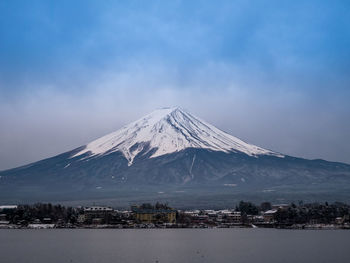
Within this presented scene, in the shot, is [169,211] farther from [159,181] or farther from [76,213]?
[159,181]

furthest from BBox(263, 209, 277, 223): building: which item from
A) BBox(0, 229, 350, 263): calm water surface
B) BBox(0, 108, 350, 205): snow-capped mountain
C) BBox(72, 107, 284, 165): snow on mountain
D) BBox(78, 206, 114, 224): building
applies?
BBox(72, 107, 284, 165): snow on mountain

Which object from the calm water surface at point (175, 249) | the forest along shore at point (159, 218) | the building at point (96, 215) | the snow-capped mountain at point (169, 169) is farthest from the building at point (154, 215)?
the snow-capped mountain at point (169, 169)

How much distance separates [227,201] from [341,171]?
4747 centimetres

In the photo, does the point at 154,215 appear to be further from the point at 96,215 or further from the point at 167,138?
the point at 167,138

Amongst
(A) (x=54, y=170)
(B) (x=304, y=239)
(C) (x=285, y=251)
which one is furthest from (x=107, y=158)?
(C) (x=285, y=251)

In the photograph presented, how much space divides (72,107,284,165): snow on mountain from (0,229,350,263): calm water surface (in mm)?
87961

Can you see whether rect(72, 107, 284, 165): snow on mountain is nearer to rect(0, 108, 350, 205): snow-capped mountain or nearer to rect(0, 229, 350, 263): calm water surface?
rect(0, 108, 350, 205): snow-capped mountain

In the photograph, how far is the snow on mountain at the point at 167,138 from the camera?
139 m

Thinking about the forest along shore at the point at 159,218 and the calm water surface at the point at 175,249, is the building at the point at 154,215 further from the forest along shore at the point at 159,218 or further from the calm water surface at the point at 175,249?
the calm water surface at the point at 175,249

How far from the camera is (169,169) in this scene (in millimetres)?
131125

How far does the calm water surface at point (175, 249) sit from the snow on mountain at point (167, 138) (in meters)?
88.0

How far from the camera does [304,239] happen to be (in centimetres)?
4719

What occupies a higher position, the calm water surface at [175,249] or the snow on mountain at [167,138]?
the snow on mountain at [167,138]

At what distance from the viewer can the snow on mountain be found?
5463 inches
